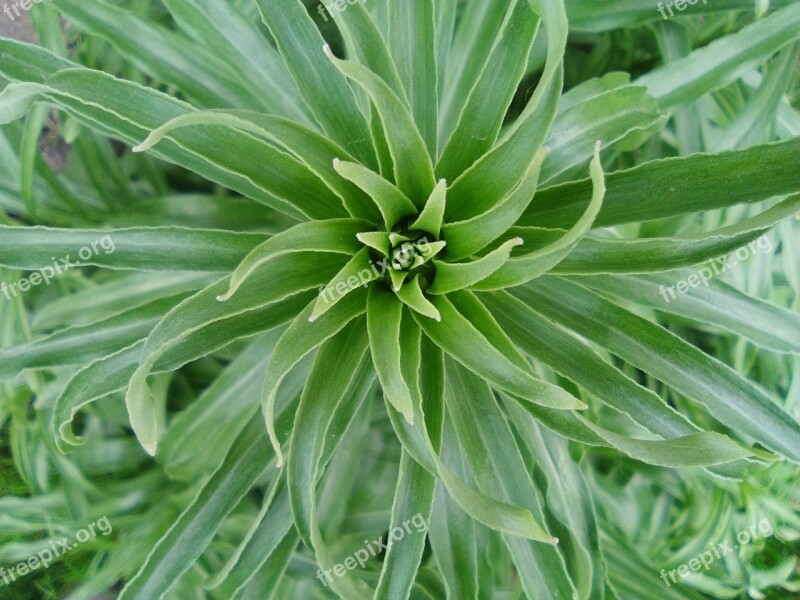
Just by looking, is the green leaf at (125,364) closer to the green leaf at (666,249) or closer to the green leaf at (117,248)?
the green leaf at (117,248)

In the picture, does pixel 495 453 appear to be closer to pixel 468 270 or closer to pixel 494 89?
pixel 468 270

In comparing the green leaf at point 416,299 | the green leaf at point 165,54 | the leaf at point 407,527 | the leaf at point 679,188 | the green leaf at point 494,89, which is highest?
the green leaf at point 165,54

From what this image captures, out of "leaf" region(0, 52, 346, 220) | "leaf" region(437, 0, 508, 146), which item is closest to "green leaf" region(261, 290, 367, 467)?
"leaf" region(0, 52, 346, 220)

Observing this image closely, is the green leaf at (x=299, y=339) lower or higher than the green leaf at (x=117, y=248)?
lower

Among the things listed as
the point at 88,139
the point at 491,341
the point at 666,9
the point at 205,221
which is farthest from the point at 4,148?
the point at 666,9

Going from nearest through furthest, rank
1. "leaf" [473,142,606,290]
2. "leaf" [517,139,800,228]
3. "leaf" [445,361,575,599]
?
1. "leaf" [473,142,606,290]
2. "leaf" [517,139,800,228]
3. "leaf" [445,361,575,599]

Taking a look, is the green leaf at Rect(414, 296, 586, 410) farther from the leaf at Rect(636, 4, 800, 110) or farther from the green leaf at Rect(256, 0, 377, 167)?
the leaf at Rect(636, 4, 800, 110)

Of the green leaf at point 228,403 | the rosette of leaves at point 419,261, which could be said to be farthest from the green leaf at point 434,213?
the green leaf at point 228,403

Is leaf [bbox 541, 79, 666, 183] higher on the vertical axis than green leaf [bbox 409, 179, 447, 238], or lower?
lower

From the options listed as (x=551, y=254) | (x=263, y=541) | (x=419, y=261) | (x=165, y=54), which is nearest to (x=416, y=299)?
(x=419, y=261)
